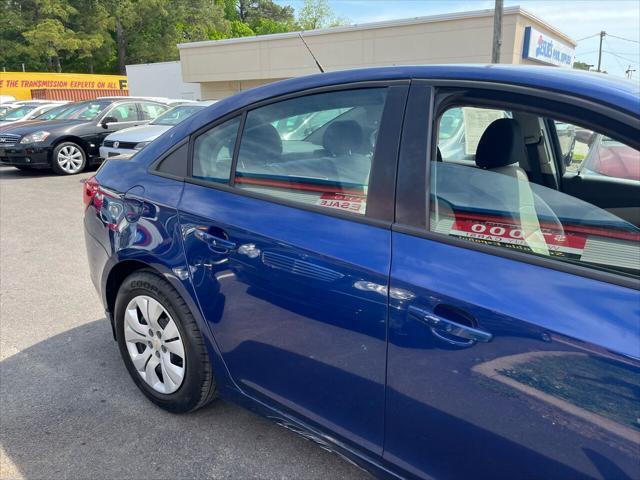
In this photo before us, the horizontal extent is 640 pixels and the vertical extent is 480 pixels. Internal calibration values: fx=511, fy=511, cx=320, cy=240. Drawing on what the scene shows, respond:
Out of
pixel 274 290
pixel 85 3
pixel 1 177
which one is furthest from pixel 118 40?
pixel 274 290

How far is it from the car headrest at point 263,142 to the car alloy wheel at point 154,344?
87 centimetres

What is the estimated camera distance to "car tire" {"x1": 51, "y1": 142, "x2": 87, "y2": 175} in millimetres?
10133

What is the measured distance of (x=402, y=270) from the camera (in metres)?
1.62

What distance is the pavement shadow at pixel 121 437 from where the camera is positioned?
2271 millimetres

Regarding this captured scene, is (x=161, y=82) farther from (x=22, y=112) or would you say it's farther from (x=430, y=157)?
(x=430, y=157)

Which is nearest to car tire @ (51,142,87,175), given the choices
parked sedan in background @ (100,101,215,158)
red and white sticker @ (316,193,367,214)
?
parked sedan in background @ (100,101,215,158)

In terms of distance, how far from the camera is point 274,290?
1950 mm

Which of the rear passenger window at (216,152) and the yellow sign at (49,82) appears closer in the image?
the rear passenger window at (216,152)

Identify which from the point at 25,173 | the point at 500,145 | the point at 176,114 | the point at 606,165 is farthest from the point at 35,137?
the point at 606,165

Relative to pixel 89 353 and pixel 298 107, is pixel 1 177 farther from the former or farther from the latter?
pixel 298 107

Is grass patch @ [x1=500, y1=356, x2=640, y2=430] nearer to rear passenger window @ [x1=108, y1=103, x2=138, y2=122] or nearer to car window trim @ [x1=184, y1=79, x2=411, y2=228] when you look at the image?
car window trim @ [x1=184, y1=79, x2=411, y2=228]

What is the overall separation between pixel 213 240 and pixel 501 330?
1219 mm

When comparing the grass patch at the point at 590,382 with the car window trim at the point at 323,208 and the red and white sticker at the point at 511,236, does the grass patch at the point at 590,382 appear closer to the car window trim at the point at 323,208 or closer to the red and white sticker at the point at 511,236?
the red and white sticker at the point at 511,236

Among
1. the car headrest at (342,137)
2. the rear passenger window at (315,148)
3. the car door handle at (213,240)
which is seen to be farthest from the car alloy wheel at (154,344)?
the car headrest at (342,137)
